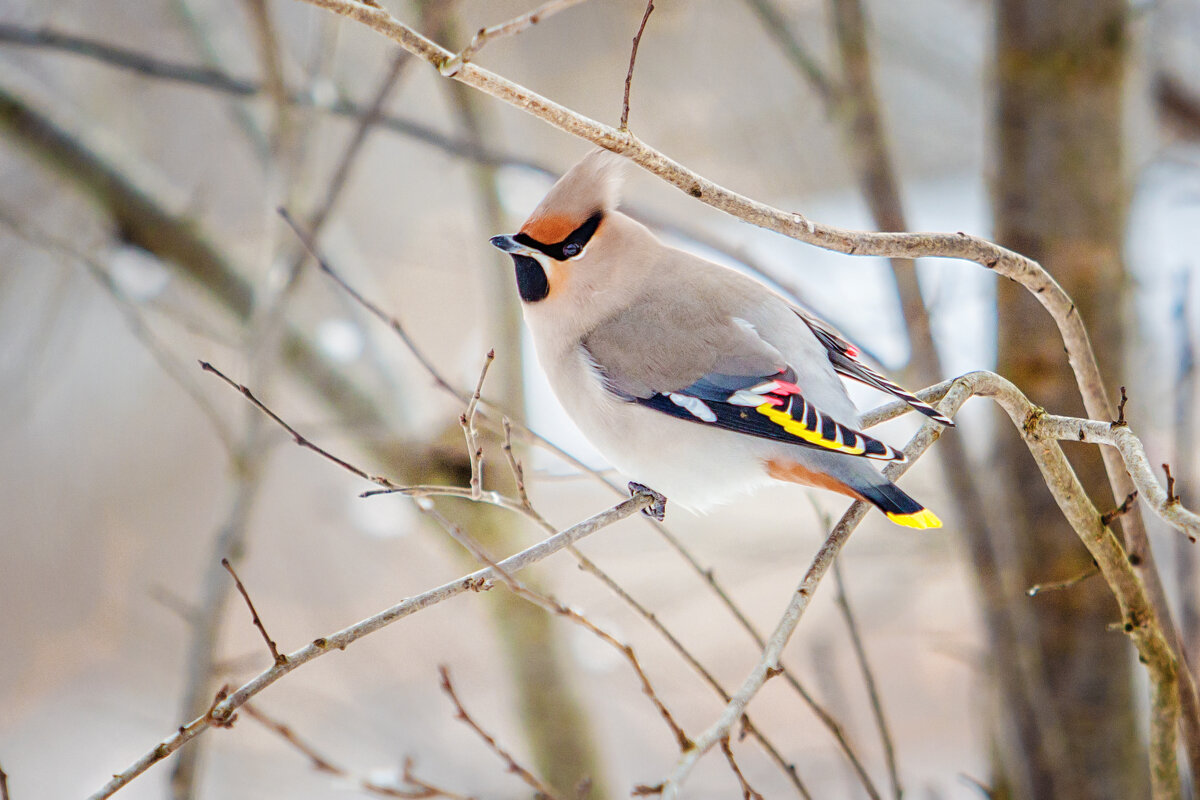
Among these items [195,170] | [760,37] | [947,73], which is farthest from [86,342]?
[947,73]

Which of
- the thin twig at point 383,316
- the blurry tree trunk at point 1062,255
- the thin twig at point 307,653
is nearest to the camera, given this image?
the thin twig at point 307,653

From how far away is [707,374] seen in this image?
1.92m

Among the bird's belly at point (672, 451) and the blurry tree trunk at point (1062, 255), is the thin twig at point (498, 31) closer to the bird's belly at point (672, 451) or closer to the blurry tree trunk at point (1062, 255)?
the bird's belly at point (672, 451)

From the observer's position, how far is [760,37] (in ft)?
18.6

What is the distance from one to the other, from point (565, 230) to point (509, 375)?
1.14 metres

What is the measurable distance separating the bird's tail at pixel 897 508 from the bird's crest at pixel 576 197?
0.86m

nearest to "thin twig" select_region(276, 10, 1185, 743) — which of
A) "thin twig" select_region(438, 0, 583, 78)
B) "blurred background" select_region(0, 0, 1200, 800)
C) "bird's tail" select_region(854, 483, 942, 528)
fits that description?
"thin twig" select_region(438, 0, 583, 78)

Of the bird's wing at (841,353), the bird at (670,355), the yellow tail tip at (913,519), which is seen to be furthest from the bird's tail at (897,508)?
the bird's wing at (841,353)

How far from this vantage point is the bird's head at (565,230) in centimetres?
202

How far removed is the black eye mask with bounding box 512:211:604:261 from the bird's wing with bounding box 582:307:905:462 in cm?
18

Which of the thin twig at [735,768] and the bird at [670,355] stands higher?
the bird at [670,355]

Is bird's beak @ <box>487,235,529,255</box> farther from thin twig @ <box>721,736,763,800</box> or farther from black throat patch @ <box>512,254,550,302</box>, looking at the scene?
thin twig @ <box>721,736,763,800</box>

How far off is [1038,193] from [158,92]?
4397 millimetres

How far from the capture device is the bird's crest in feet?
6.59
